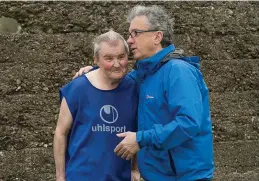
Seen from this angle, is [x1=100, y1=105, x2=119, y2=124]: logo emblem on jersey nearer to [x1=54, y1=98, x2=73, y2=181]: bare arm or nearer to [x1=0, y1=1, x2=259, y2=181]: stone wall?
[x1=54, y1=98, x2=73, y2=181]: bare arm

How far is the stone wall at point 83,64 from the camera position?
15.2ft

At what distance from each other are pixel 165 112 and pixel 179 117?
16 cm

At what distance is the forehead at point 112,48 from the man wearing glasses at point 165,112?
0.24 feet

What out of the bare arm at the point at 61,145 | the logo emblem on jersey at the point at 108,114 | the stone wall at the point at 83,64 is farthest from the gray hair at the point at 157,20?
the stone wall at the point at 83,64

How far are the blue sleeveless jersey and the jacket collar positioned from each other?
247mm

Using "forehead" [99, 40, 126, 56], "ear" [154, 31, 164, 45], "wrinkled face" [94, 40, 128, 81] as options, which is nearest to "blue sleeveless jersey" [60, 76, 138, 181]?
"wrinkled face" [94, 40, 128, 81]

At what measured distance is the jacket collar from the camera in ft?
9.36

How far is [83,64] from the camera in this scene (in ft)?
16.1

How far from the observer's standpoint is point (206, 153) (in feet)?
9.06

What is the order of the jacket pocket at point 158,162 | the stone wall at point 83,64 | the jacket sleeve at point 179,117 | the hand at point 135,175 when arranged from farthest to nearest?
the stone wall at point 83,64, the hand at point 135,175, the jacket pocket at point 158,162, the jacket sleeve at point 179,117

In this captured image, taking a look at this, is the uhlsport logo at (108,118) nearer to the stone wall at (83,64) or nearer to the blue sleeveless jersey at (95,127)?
the blue sleeveless jersey at (95,127)

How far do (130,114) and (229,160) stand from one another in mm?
2145

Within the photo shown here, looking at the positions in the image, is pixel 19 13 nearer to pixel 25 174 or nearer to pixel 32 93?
pixel 32 93

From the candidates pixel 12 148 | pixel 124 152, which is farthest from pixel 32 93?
pixel 124 152
